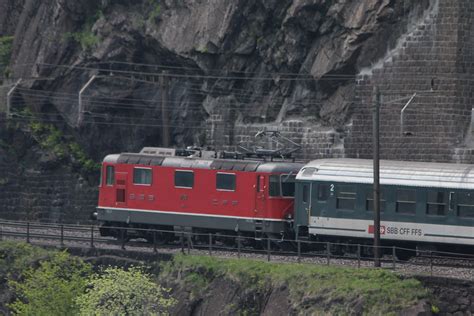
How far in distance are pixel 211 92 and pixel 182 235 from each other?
48.4 ft

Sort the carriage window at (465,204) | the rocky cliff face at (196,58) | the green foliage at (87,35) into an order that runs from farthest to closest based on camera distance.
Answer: the green foliage at (87,35), the rocky cliff face at (196,58), the carriage window at (465,204)

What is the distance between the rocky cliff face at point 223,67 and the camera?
57500mm

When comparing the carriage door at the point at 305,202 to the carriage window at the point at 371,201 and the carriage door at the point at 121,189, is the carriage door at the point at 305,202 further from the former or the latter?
the carriage door at the point at 121,189

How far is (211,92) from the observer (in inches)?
2542

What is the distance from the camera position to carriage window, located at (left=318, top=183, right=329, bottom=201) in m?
50.0

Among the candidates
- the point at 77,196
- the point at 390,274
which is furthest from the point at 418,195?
the point at 77,196

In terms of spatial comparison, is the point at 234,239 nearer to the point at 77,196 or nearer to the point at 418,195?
the point at 418,195

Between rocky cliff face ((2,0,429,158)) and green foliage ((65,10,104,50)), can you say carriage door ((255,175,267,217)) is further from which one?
green foliage ((65,10,104,50))

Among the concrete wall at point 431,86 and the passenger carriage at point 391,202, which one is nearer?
the passenger carriage at point 391,202

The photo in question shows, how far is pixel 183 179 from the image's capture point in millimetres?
54438

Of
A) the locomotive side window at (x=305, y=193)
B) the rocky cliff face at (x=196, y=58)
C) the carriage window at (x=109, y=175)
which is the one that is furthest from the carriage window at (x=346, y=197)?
the carriage window at (x=109, y=175)

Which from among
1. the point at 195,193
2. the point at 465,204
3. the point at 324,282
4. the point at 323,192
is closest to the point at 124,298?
the point at 324,282

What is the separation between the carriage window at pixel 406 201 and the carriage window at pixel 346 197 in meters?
1.62

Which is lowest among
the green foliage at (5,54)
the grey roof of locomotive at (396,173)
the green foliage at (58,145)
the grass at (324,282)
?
the grass at (324,282)
